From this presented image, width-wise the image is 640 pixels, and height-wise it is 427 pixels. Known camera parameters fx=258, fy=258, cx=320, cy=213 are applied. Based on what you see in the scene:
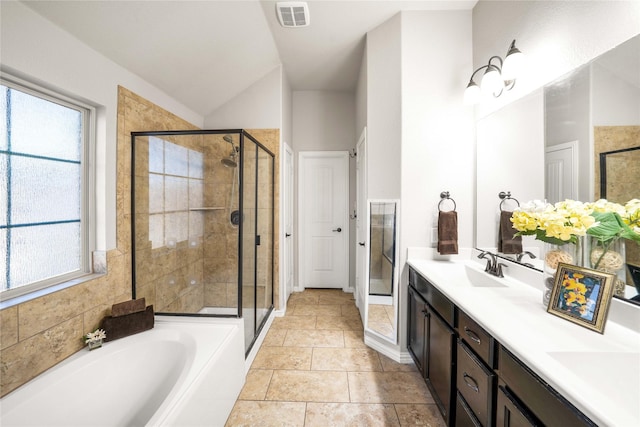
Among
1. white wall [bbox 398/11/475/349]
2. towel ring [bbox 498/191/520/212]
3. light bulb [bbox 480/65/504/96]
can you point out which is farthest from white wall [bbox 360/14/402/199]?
towel ring [bbox 498/191/520/212]

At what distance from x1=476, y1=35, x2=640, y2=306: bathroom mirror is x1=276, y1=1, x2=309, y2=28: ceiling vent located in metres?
1.73

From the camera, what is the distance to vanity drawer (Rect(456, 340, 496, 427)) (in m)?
1.06

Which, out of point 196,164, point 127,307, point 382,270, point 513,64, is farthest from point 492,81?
point 127,307

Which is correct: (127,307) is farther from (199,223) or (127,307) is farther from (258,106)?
(258,106)

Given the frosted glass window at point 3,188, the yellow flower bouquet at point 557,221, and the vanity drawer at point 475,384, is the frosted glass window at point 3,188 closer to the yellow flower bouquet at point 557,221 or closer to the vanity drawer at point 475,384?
the vanity drawer at point 475,384

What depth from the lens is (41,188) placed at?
1.39m

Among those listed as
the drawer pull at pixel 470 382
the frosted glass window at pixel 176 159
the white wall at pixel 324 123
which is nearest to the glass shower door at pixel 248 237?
the frosted glass window at pixel 176 159

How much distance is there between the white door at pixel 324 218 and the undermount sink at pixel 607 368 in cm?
297

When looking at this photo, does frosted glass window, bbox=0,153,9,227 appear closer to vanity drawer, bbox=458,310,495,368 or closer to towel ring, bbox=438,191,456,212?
vanity drawer, bbox=458,310,495,368

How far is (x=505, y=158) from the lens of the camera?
1.78 m

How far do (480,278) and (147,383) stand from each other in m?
2.22

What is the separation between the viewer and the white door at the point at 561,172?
50.4 inches

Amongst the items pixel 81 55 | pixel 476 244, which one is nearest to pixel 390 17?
pixel 476 244

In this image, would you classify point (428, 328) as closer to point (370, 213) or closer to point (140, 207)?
point (370, 213)
